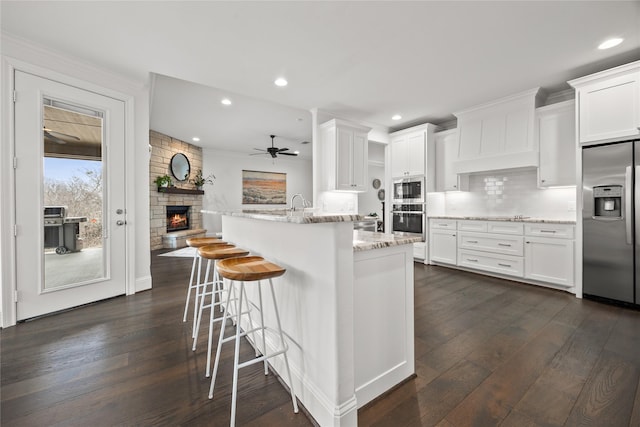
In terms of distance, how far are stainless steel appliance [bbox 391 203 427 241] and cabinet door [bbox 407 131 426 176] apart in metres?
0.63

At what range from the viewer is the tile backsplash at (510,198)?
369 centimetres

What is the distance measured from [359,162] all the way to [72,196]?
3.81m

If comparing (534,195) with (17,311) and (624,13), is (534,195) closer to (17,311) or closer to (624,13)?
(624,13)

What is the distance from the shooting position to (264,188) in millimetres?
8820

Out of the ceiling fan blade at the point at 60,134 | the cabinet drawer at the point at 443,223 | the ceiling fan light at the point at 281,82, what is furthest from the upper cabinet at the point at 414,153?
the ceiling fan blade at the point at 60,134

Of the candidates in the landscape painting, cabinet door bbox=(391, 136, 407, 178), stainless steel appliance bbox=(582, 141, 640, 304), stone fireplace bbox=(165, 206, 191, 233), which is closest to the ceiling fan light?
cabinet door bbox=(391, 136, 407, 178)

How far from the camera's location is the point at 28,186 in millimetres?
2475

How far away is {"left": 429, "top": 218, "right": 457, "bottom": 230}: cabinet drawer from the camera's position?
439 cm

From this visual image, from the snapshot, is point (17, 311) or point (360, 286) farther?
point (17, 311)

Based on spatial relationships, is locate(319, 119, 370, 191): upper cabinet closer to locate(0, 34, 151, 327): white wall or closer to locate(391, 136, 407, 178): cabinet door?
locate(391, 136, 407, 178): cabinet door

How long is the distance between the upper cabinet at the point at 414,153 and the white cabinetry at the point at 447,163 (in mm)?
101

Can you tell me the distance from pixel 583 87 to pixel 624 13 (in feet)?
3.32

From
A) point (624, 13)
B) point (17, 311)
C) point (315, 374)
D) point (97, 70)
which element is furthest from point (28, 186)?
point (624, 13)

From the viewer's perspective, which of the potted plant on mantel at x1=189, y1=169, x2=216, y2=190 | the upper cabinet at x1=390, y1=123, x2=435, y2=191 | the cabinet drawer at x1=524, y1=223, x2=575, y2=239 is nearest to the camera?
the cabinet drawer at x1=524, y1=223, x2=575, y2=239
